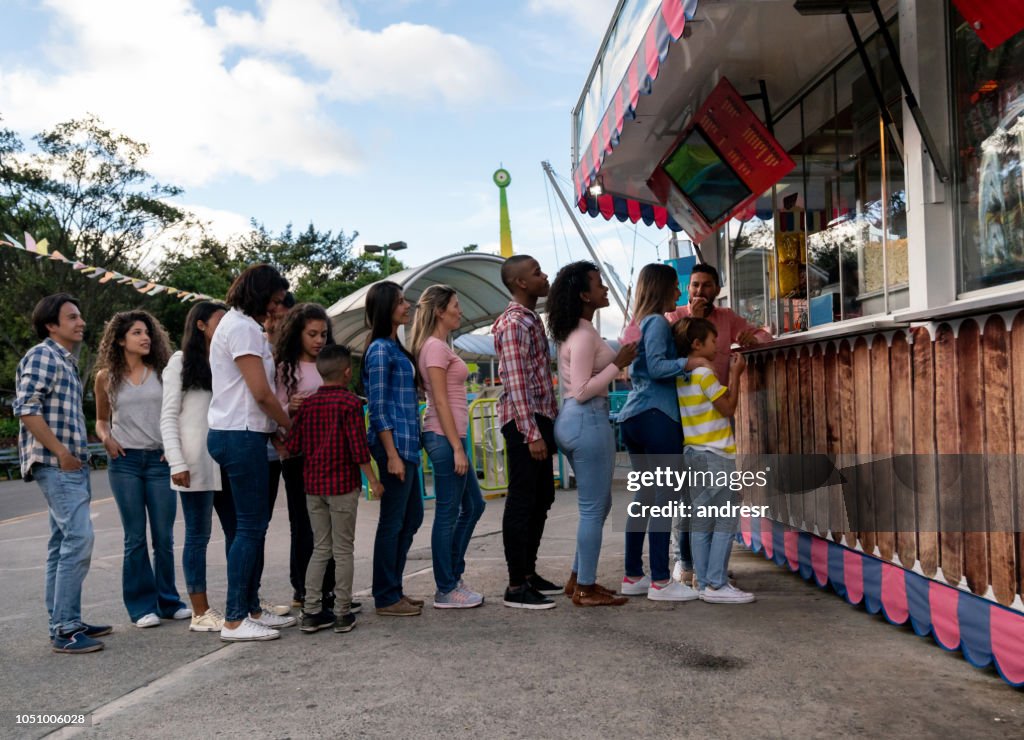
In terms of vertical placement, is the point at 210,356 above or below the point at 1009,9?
Result: below

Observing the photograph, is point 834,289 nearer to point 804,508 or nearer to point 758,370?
point 758,370

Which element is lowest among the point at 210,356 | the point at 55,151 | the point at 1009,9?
the point at 210,356

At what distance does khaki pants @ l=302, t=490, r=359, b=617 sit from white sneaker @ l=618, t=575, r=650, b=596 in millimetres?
1624

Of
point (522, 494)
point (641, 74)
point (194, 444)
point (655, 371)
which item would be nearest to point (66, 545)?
point (194, 444)

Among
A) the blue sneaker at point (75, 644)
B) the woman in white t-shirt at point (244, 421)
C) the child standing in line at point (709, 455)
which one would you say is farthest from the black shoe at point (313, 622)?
the child standing in line at point (709, 455)

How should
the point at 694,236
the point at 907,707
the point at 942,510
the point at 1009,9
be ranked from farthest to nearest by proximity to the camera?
the point at 694,236 → the point at 942,510 → the point at 1009,9 → the point at 907,707

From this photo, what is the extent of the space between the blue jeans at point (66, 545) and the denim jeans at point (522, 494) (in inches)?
87.0

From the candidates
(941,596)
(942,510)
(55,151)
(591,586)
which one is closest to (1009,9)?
(942,510)

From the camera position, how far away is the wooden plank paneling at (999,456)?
3375 millimetres

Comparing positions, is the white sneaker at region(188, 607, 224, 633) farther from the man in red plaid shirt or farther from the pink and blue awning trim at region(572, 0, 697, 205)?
the pink and blue awning trim at region(572, 0, 697, 205)

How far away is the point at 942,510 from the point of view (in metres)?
3.81

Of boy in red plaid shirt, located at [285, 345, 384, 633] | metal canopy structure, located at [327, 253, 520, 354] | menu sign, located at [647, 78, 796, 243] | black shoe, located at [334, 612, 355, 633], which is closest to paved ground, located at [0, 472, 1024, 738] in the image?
black shoe, located at [334, 612, 355, 633]

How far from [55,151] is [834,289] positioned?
29605mm

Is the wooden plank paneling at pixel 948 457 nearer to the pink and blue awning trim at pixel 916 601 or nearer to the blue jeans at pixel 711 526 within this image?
the pink and blue awning trim at pixel 916 601
